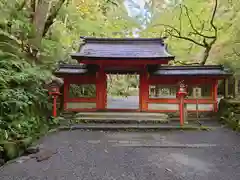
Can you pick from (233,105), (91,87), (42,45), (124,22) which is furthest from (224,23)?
(42,45)

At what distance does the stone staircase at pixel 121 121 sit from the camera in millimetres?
8812

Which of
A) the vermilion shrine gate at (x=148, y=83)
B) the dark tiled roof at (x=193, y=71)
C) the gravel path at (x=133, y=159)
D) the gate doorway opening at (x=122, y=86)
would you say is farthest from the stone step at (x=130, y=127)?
the gate doorway opening at (x=122, y=86)

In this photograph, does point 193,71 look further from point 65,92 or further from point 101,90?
point 65,92

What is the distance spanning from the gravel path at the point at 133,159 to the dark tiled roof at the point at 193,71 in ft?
11.8

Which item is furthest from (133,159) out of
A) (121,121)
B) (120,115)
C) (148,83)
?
(148,83)

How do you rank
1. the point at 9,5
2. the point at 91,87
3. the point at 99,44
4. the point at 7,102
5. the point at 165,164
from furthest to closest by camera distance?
the point at 99,44 < the point at 91,87 < the point at 9,5 < the point at 7,102 < the point at 165,164

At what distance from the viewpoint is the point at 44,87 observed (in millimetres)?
9820

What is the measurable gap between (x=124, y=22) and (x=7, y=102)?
11779 millimetres

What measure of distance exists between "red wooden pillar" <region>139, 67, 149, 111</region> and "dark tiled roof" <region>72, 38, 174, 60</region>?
39.1 inches

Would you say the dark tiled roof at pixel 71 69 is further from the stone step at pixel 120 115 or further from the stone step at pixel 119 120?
the stone step at pixel 119 120

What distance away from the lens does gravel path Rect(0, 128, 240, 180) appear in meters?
4.19

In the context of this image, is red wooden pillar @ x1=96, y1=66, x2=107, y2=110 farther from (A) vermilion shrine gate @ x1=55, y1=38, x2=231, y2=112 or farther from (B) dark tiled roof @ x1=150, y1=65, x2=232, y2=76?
(B) dark tiled roof @ x1=150, y1=65, x2=232, y2=76

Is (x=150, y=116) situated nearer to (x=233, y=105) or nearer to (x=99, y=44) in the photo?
(x=233, y=105)

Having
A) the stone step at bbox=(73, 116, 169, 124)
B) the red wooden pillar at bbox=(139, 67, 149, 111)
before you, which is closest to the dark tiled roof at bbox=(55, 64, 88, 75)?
the stone step at bbox=(73, 116, 169, 124)
